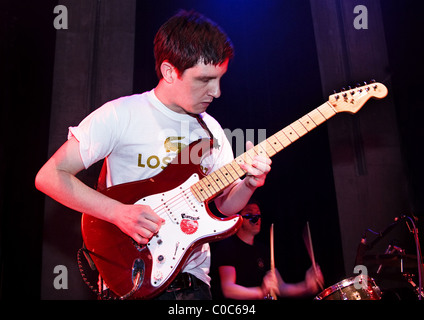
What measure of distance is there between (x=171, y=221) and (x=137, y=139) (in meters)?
0.50

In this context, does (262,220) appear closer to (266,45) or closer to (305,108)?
(305,108)

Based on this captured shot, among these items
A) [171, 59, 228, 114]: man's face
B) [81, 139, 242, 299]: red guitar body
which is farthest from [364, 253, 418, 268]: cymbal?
[171, 59, 228, 114]: man's face

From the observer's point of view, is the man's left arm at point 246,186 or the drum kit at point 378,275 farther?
the drum kit at point 378,275

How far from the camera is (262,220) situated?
3.70 metres

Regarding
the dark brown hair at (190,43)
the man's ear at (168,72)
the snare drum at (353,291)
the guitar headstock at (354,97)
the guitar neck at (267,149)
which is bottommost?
the snare drum at (353,291)

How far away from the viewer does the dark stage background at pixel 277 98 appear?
323 cm

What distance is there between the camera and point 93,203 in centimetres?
173

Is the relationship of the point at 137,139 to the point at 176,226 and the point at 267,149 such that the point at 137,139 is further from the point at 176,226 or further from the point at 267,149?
the point at 267,149

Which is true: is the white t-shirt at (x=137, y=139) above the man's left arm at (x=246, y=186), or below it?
above

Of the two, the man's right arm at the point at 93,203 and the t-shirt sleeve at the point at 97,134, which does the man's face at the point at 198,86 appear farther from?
the man's right arm at the point at 93,203

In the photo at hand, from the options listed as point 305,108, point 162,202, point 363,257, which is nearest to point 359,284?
point 363,257

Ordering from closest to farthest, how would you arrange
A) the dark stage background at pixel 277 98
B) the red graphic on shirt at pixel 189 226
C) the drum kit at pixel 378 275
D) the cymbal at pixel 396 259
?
the red graphic on shirt at pixel 189 226 → the drum kit at pixel 378 275 → the cymbal at pixel 396 259 → the dark stage background at pixel 277 98

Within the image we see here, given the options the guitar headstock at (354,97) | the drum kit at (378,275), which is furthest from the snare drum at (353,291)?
the guitar headstock at (354,97)

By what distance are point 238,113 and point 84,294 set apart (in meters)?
2.32
